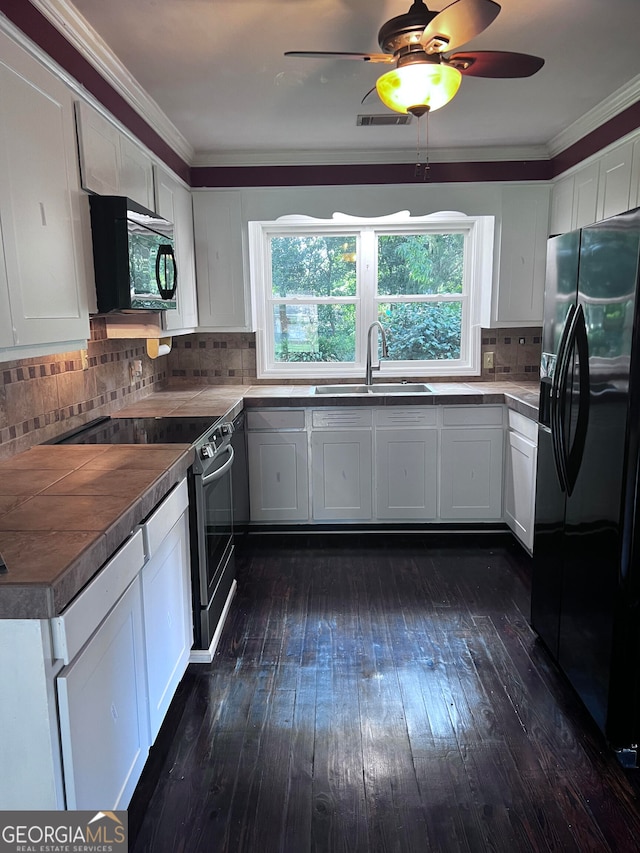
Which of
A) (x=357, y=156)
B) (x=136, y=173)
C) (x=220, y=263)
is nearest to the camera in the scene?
→ (x=136, y=173)

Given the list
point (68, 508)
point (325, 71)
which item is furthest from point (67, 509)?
point (325, 71)

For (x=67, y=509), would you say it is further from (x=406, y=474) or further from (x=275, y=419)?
(x=406, y=474)

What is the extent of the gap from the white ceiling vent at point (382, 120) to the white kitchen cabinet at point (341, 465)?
5.37 ft

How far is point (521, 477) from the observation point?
348 cm

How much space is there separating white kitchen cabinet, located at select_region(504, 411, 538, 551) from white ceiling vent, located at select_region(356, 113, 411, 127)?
1.76 meters

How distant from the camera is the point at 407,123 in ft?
10.7

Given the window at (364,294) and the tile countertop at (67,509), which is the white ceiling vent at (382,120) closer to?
the window at (364,294)

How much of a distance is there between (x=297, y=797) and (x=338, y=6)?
8.43ft

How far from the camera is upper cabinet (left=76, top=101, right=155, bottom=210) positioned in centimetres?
216

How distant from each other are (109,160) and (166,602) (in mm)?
1750

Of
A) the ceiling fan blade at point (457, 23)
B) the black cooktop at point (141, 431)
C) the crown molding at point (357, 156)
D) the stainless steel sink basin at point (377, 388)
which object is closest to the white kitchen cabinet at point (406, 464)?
the stainless steel sink basin at point (377, 388)

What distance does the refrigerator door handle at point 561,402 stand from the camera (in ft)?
7.14

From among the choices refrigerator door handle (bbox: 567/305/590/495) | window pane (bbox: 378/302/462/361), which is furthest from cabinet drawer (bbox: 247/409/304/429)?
refrigerator door handle (bbox: 567/305/590/495)

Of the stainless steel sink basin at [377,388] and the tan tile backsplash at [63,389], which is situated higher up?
the tan tile backsplash at [63,389]
